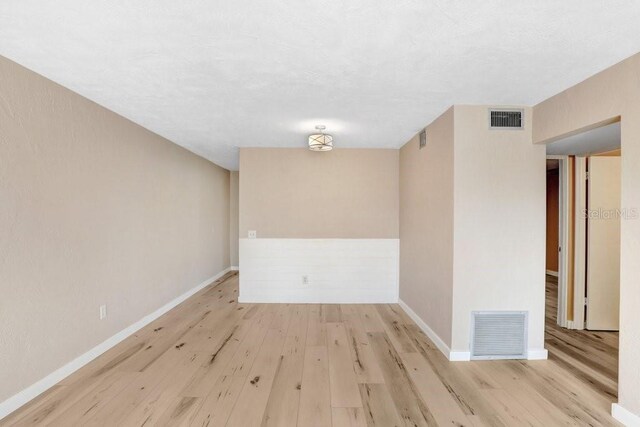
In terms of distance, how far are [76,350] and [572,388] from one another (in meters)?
4.14

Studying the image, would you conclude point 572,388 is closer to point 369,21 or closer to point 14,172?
point 369,21

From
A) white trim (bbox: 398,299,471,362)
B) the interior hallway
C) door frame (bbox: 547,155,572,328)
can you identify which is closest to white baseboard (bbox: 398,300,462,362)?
white trim (bbox: 398,299,471,362)

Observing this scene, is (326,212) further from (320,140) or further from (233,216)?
(233,216)

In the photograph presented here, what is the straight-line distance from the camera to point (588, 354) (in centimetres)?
291

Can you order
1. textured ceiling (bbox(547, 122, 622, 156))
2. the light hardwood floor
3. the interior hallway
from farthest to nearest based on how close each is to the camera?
textured ceiling (bbox(547, 122, 622, 156)) → the interior hallway → the light hardwood floor

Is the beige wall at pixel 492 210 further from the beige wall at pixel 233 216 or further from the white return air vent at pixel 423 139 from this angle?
the beige wall at pixel 233 216

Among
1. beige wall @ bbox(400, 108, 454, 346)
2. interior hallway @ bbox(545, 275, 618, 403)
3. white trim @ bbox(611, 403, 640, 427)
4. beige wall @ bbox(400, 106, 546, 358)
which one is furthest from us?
beige wall @ bbox(400, 108, 454, 346)

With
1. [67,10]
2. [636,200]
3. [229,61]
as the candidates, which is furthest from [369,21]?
[636,200]

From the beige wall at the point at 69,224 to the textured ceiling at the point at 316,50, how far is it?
0.33m

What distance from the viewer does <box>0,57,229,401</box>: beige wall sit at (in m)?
2.02

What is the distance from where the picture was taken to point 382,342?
3.15 meters

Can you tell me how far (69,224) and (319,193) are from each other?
3.02 meters

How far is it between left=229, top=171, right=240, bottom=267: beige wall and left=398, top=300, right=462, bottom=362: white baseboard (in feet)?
14.0

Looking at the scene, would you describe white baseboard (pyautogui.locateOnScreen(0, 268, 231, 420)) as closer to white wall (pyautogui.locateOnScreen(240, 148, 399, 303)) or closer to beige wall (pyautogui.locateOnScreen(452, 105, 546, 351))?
white wall (pyautogui.locateOnScreen(240, 148, 399, 303))
